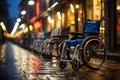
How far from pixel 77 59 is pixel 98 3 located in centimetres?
1111

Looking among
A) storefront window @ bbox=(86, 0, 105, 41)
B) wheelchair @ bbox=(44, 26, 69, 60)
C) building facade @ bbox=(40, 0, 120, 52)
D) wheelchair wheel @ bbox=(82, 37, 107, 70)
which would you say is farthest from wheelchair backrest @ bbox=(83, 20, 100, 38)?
storefront window @ bbox=(86, 0, 105, 41)

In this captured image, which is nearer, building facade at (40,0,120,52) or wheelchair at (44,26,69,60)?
wheelchair at (44,26,69,60)

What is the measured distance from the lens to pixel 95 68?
10.2m

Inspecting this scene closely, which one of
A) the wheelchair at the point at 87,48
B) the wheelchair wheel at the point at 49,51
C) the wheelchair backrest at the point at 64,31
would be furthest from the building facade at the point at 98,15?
the wheelchair wheel at the point at 49,51

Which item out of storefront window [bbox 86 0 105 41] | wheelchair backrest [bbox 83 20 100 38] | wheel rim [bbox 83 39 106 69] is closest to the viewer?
wheel rim [bbox 83 39 106 69]

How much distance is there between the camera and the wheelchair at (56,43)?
1534 cm

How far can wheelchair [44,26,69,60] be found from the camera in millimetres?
15337

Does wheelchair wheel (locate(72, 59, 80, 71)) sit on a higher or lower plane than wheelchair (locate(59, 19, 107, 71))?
lower

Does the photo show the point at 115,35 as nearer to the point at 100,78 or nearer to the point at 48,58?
the point at 48,58

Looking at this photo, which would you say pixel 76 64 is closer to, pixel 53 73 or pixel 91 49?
pixel 91 49

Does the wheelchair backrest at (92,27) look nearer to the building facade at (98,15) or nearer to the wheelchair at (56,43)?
the building facade at (98,15)

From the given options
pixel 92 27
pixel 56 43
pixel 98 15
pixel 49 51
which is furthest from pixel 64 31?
pixel 98 15

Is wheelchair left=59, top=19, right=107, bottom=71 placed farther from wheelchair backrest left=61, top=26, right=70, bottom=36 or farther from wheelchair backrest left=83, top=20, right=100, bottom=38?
wheelchair backrest left=61, top=26, right=70, bottom=36

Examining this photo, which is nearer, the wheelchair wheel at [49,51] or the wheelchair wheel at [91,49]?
the wheelchair wheel at [91,49]
